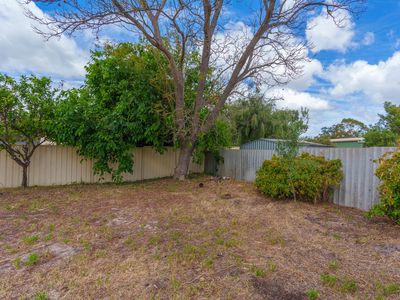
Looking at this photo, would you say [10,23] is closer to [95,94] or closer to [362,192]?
[95,94]

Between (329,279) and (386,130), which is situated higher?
(386,130)

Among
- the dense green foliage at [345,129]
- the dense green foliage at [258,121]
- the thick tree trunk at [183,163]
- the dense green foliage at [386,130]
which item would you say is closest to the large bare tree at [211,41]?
the thick tree trunk at [183,163]

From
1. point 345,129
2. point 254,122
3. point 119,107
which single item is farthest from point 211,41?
point 345,129

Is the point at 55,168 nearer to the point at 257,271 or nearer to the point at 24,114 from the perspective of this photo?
the point at 24,114

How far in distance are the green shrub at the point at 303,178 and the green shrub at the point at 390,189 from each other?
1.23m

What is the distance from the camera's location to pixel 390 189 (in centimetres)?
399

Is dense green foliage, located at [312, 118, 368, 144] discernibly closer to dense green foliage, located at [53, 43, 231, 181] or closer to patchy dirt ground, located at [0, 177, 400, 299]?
dense green foliage, located at [53, 43, 231, 181]

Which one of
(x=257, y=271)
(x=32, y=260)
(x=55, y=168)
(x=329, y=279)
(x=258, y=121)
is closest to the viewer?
(x=329, y=279)

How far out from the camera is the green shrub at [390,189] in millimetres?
3951

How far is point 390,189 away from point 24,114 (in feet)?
26.6

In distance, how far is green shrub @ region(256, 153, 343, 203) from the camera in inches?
213

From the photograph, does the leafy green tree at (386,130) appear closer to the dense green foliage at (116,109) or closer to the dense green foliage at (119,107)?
the dense green foliage at (119,107)

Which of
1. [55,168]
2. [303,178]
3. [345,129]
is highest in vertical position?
[345,129]

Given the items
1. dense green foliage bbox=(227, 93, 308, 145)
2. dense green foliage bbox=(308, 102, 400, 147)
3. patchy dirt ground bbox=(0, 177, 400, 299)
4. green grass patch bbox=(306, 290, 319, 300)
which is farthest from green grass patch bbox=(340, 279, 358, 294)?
dense green foliage bbox=(227, 93, 308, 145)
